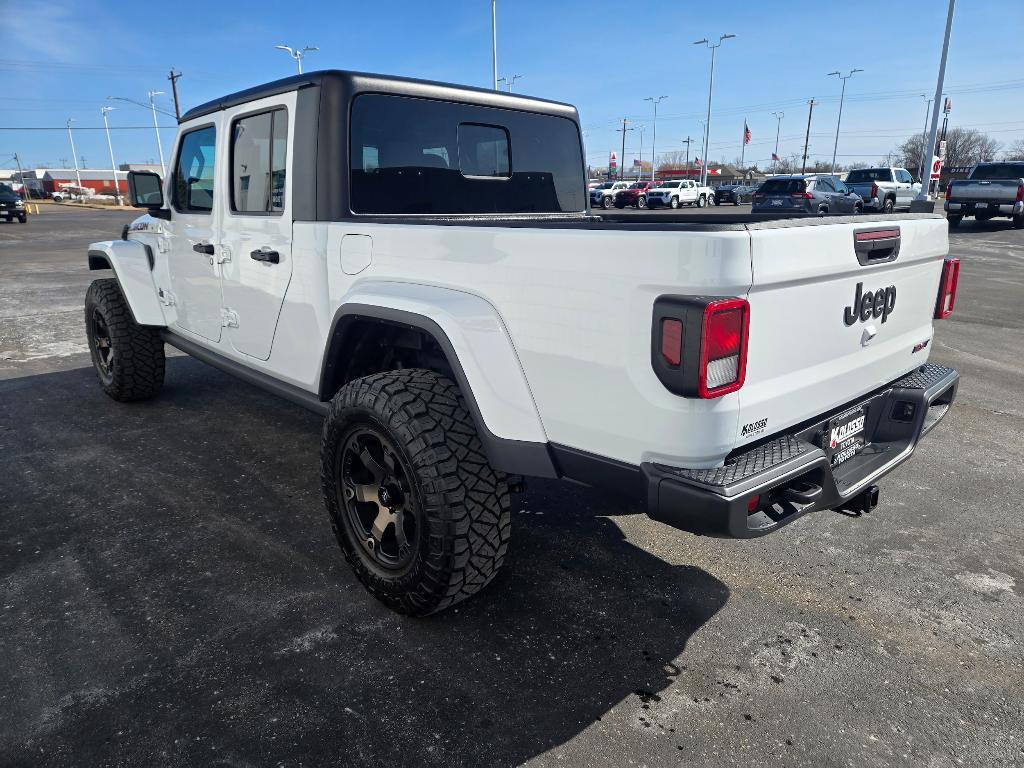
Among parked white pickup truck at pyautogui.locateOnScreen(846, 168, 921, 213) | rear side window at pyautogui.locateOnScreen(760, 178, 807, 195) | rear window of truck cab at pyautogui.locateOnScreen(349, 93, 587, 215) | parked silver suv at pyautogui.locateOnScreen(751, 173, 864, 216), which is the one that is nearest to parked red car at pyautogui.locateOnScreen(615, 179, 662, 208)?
parked white pickup truck at pyautogui.locateOnScreen(846, 168, 921, 213)

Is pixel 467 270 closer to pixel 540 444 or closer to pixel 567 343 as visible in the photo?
pixel 567 343

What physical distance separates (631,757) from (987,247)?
18730mm

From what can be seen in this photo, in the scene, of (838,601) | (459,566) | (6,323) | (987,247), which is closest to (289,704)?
(459,566)

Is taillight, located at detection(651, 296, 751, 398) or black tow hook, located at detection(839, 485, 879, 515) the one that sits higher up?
taillight, located at detection(651, 296, 751, 398)

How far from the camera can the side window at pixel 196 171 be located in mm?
3938

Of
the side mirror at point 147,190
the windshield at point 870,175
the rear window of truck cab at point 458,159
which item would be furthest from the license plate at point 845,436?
the windshield at point 870,175

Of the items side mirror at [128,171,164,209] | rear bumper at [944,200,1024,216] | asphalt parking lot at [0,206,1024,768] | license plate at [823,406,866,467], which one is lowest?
asphalt parking lot at [0,206,1024,768]

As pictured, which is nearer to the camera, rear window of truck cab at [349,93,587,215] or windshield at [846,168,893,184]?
rear window of truck cab at [349,93,587,215]

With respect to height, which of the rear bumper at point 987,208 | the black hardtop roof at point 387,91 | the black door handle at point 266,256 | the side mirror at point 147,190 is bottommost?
the rear bumper at point 987,208

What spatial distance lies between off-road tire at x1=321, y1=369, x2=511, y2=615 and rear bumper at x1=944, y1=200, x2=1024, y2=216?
23187 mm

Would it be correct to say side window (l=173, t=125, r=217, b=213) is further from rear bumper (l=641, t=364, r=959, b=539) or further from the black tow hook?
the black tow hook

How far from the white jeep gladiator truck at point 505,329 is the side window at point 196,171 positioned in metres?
0.04

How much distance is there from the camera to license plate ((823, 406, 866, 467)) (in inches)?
98.3

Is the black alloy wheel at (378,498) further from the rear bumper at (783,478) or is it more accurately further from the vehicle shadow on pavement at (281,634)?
the rear bumper at (783,478)
